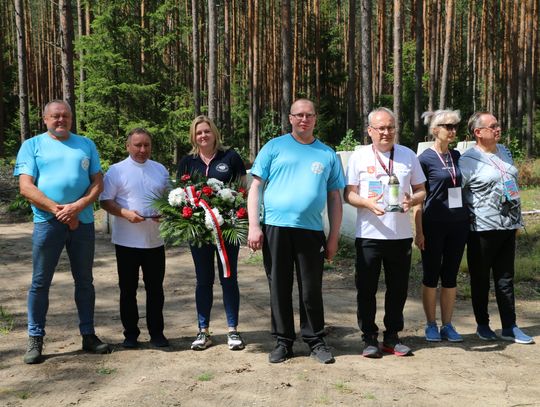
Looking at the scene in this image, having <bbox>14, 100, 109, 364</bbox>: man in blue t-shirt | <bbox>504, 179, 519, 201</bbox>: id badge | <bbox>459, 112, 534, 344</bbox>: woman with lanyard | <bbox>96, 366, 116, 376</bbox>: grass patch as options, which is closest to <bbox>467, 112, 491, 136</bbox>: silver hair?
<bbox>459, 112, 534, 344</bbox>: woman with lanyard

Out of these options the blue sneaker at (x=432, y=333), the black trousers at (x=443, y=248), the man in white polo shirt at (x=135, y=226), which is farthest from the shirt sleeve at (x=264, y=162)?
the blue sneaker at (x=432, y=333)

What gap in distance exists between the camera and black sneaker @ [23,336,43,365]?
4.68 metres

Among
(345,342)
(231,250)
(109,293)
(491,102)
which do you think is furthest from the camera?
(491,102)

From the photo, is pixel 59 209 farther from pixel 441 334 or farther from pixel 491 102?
pixel 491 102

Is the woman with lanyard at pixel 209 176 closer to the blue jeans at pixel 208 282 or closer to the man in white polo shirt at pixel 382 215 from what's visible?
the blue jeans at pixel 208 282

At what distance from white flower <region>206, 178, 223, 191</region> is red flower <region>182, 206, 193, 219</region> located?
0.27 metres

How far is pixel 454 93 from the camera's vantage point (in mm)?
28781

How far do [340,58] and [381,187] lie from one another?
1179 inches

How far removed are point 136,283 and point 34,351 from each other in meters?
0.97

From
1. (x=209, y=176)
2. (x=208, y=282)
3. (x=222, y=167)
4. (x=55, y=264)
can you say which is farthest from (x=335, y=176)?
(x=55, y=264)

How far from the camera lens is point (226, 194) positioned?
4.80 meters

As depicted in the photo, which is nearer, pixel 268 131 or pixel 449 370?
pixel 449 370

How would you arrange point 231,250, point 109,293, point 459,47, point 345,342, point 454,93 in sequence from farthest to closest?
point 459,47, point 454,93, point 109,293, point 345,342, point 231,250

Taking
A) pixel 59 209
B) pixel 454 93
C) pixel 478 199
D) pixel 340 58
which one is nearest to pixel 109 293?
pixel 59 209
